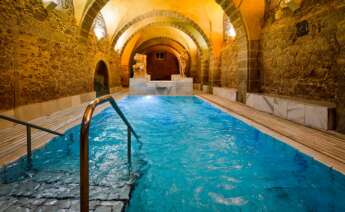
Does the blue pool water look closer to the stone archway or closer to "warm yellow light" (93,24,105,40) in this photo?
"warm yellow light" (93,24,105,40)

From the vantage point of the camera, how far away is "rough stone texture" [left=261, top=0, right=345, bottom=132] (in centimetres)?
421

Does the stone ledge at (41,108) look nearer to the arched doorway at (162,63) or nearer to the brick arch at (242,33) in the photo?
the brick arch at (242,33)

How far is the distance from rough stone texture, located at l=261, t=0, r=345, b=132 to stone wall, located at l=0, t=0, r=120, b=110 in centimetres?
658

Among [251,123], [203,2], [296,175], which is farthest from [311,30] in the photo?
[203,2]

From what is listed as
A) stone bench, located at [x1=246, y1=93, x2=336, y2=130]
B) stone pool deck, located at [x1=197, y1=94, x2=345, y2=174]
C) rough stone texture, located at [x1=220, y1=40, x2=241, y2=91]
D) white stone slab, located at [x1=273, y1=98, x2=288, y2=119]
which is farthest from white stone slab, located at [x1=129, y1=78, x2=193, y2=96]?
stone pool deck, located at [x1=197, y1=94, x2=345, y2=174]

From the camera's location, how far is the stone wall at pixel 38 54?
4.62 m

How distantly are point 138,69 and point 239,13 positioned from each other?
8.92m

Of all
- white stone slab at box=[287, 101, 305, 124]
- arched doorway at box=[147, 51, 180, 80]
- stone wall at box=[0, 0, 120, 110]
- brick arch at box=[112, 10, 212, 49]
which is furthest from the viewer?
arched doorway at box=[147, 51, 180, 80]

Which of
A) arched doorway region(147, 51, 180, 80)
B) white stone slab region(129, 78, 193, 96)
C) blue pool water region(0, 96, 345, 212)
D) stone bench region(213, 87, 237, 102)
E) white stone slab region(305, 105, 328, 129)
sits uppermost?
arched doorway region(147, 51, 180, 80)

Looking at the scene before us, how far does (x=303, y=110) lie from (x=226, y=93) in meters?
5.83

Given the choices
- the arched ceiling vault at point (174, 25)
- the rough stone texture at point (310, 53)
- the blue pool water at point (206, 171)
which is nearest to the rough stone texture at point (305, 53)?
the rough stone texture at point (310, 53)

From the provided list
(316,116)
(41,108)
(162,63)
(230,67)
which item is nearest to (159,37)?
(162,63)

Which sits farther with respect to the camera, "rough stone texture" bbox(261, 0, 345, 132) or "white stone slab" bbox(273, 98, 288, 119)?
"white stone slab" bbox(273, 98, 288, 119)

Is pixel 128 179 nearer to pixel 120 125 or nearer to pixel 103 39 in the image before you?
pixel 120 125
